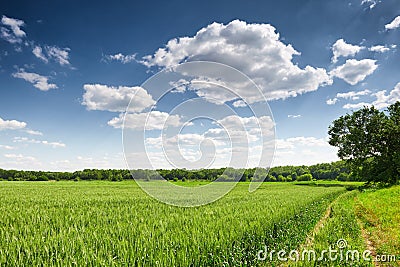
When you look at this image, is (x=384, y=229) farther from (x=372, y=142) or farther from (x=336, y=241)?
(x=372, y=142)

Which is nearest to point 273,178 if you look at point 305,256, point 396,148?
point 396,148

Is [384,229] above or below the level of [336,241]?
below

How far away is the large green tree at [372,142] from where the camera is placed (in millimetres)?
38562

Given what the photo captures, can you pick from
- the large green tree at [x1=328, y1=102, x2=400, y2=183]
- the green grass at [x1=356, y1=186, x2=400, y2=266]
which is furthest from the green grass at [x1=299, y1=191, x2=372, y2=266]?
the large green tree at [x1=328, y1=102, x2=400, y2=183]

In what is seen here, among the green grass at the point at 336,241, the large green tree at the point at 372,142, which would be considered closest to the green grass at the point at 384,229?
the green grass at the point at 336,241

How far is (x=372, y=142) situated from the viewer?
3991 cm

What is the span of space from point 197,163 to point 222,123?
112 inches

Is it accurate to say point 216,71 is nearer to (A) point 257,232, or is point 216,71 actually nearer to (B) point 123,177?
(A) point 257,232

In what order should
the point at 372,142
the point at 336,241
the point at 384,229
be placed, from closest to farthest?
the point at 336,241 → the point at 384,229 → the point at 372,142

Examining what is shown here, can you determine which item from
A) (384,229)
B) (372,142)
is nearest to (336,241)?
(384,229)

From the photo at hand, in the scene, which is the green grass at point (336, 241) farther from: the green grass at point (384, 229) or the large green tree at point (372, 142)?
the large green tree at point (372, 142)

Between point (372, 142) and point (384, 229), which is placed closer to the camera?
point (384, 229)

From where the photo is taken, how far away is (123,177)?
9431 cm

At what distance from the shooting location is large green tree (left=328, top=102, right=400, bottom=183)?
3856 centimetres
